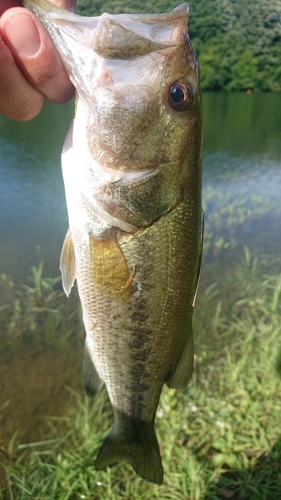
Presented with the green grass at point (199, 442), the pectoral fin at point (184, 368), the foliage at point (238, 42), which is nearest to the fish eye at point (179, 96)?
the pectoral fin at point (184, 368)

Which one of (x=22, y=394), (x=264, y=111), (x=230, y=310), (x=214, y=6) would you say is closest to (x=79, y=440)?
(x=22, y=394)

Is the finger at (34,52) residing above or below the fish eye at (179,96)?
above

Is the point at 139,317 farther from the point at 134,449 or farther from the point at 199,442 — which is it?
the point at 199,442

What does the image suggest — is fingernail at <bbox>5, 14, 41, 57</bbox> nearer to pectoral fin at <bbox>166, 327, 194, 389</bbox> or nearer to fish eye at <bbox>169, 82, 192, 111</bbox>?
fish eye at <bbox>169, 82, 192, 111</bbox>

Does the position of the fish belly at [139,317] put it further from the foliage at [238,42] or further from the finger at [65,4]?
the foliage at [238,42]

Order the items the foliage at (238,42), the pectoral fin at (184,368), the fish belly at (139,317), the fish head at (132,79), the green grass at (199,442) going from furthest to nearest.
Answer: the foliage at (238,42) < the green grass at (199,442) < the pectoral fin at (184,368) < the fish belly at (139,317) < the fish head at (132,79)

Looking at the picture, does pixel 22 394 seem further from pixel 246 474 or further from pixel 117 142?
pixel 117 142

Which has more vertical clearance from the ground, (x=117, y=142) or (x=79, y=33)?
(x=79, y=33)

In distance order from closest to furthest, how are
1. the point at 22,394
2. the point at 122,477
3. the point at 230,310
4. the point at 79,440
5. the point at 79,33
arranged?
the point at 79,33
the point at 122,477
the point at 79,440
the point at 22,394
the point at 230,310
